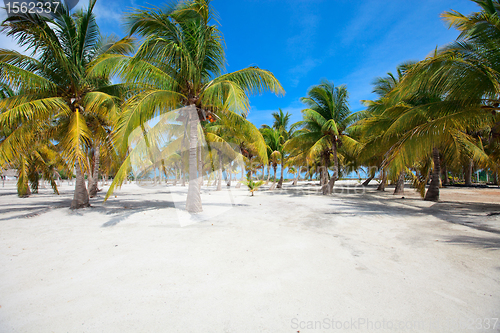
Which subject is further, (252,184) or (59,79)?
(252,184)

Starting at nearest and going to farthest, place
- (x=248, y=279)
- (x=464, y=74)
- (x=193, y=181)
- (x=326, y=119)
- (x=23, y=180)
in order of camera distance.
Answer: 1. (x=248, y=279)
2. (x=464, y=74)
3. (x=193, y=181)
4. (x=23, y=180)
5. (x=326, y=119)

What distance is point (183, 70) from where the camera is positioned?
7.39m

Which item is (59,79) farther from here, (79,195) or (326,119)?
(326,119)

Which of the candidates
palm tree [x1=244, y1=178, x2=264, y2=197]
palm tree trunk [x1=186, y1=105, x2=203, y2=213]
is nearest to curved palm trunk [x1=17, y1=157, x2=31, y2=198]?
palm tree trunk [x1=186, y1=105, x2=203, y2=213]

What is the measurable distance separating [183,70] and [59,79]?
4.62m

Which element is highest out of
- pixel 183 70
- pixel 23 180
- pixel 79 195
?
pixel 183 70

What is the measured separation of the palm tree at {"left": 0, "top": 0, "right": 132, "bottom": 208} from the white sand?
3377 mm

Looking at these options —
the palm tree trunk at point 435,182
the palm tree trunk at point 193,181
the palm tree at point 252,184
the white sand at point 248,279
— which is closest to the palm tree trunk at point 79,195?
the white sand at point 248,279

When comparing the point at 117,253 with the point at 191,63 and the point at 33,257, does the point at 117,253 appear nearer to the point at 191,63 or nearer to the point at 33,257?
the point at 33,257

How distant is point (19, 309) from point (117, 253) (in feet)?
4.95

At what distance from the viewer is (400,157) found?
688cm

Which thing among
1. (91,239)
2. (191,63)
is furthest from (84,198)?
(191,63)

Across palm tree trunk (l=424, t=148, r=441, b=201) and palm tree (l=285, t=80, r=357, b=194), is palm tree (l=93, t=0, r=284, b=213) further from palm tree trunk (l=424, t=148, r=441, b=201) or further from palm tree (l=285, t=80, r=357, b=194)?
palm tree trunk (l=424, t=148, r=441, b=201)

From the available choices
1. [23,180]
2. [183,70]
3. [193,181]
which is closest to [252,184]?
[193,181]
